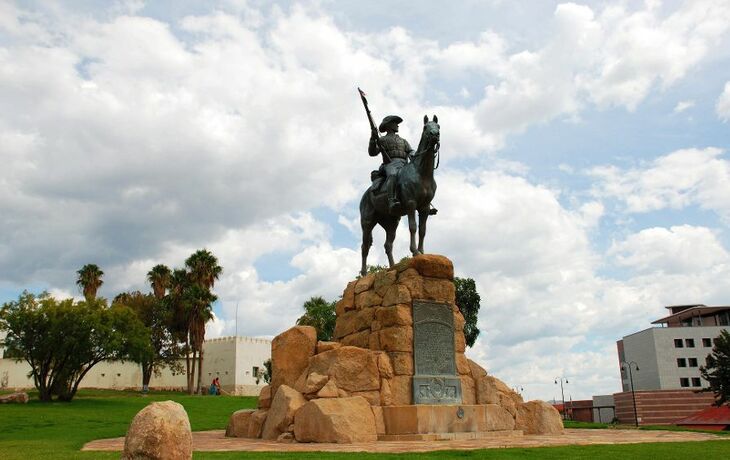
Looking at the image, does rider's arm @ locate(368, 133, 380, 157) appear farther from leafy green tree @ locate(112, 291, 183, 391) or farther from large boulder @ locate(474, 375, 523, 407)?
leafy green tree @ locate(112, 291, 183, 391)

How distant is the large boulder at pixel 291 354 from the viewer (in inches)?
591

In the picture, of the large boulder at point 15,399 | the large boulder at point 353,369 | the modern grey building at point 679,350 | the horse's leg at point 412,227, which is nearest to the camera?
the large boulder at point 353,369

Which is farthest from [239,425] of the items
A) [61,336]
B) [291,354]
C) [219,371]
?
[219,371]

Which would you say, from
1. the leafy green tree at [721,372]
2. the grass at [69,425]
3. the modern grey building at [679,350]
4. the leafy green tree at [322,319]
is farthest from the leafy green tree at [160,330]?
the modern grey building at [679,350]

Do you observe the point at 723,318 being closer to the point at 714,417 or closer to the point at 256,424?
the point at 714,417

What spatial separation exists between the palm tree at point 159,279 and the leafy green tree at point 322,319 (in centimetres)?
1971

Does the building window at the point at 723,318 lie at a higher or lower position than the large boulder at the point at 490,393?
higher

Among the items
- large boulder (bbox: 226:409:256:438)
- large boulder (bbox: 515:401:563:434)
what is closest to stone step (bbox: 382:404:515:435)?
large boulder (bbox: 515:401:563:434)

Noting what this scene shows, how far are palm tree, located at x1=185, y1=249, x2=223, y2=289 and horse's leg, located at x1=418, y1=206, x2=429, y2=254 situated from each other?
139 ft

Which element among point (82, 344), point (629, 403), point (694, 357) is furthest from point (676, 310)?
point (82, 344)

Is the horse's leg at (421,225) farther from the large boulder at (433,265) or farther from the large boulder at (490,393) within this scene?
the large boulder at (490,393)

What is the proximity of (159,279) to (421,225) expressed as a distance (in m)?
48.8

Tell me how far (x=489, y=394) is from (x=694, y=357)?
60.0m

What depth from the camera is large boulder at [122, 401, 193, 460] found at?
652 centimetres
